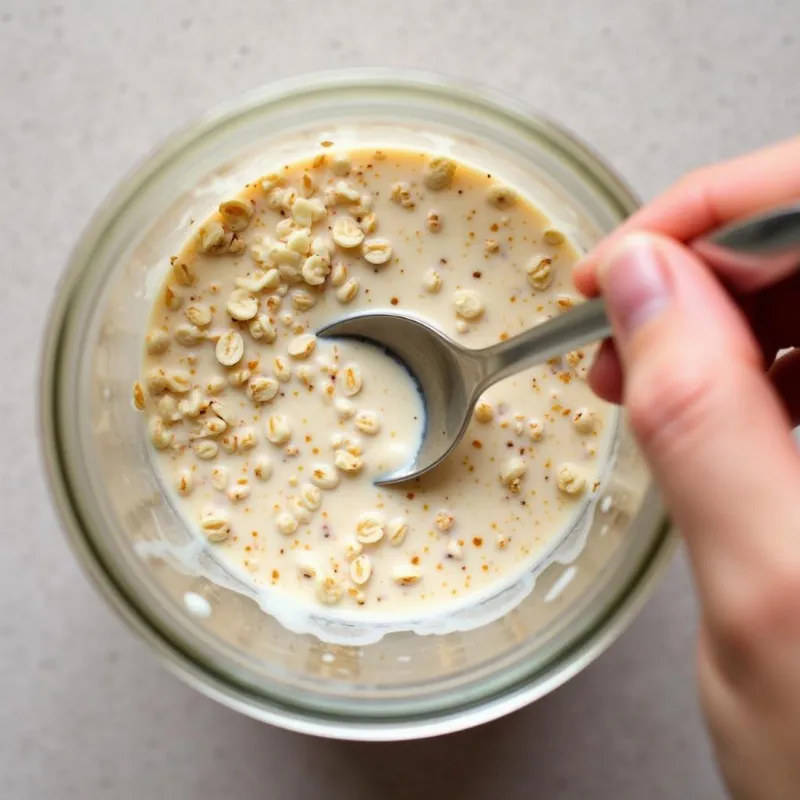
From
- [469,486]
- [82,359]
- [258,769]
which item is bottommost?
[258,769]

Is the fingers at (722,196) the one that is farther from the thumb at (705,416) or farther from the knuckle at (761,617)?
the knuckle at (761,617)

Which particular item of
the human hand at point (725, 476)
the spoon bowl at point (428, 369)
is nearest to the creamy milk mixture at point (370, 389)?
the spoon bowl at point (428, 369)

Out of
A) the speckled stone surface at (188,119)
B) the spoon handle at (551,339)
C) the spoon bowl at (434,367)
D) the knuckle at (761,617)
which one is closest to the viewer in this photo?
the knuckle at (761,617)

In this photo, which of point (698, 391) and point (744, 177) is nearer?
point (698, 391)

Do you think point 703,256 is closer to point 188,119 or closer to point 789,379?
point 789,379

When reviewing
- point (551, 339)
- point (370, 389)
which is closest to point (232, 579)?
point (370, 389)

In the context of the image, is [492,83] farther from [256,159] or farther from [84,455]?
[84,455]

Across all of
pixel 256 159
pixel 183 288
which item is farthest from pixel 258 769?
pixel 256 159
